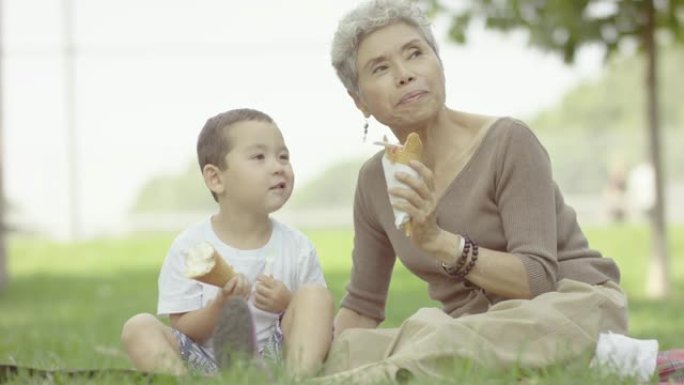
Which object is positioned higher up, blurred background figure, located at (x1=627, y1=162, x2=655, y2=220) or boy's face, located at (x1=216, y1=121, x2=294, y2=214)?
boy's face, located at (x1=216, y1=121, x2=294, y2=214)

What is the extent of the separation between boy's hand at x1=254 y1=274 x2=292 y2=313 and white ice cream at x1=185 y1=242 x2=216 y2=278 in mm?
229

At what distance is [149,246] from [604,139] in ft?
35.9

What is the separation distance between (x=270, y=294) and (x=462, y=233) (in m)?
0.68

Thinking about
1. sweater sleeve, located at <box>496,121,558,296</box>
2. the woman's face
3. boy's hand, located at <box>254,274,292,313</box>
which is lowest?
boy's hand, located at <box>254,274,292,313</box>

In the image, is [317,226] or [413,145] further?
[317,226]

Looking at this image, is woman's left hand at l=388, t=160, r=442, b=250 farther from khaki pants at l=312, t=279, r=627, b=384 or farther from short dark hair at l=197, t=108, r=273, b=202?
short dark hair at l=197, t=108, r=273, b=202

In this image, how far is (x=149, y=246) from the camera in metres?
18.1

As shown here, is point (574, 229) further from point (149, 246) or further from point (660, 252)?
point (149, 246)

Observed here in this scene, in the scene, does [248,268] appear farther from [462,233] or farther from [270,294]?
[462,233]

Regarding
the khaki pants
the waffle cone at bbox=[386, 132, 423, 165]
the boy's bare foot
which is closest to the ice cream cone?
the waffle cone at bbox=[386, 132, 423, 165]

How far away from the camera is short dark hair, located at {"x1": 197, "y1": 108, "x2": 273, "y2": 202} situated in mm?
4492

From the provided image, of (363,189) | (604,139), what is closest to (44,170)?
(604,139)

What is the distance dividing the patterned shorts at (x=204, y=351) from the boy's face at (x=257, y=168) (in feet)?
1.40

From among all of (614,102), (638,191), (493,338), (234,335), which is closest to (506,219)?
(493,338)
